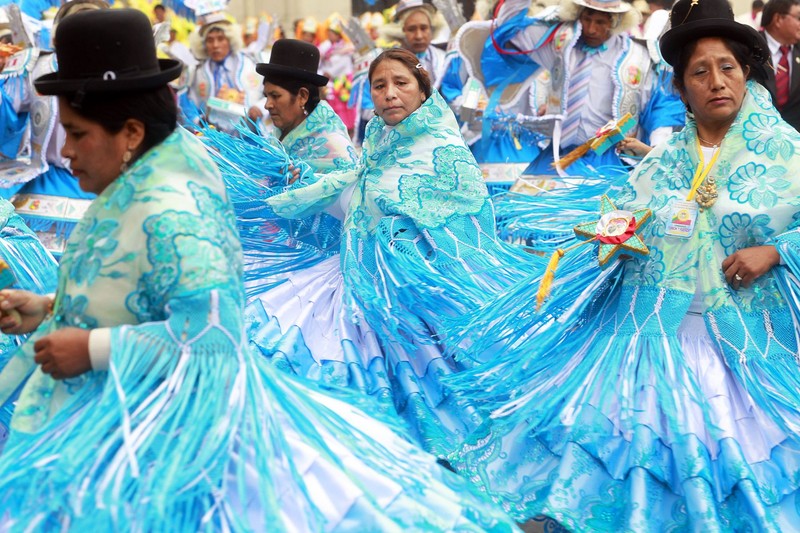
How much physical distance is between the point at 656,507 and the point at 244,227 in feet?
9.84

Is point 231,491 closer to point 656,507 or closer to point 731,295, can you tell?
point 656,507

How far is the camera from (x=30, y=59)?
7898mm

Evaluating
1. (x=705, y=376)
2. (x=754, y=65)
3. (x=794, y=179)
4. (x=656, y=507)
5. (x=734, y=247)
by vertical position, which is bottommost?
(x=656, y=507)

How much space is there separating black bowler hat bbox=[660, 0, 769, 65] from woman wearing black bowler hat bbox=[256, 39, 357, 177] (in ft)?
8.37

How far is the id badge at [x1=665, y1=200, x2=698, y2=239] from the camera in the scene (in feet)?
13.9

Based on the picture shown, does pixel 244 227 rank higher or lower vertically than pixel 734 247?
lower

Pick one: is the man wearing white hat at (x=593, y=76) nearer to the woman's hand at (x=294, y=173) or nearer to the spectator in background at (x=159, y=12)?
the woman's hand at (x=294, y=173)

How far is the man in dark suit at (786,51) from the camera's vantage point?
9.48 metres

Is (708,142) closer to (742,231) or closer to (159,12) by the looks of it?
(742,231)

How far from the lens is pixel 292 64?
22.1 feet

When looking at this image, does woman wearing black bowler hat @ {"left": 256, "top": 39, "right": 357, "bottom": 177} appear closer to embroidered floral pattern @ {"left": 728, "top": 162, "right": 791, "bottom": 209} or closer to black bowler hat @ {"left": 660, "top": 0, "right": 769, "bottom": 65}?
black bowler hat @ {"left": 660, "top": 0, "right": 769, "bottom": 65}

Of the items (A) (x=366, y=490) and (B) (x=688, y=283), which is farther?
(B) (x=688, y=283)

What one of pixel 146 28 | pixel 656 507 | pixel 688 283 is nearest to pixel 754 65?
pixel 688 283

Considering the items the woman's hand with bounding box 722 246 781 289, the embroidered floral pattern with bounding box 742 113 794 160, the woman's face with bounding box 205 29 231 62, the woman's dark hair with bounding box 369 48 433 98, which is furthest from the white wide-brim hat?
the woman's face with bounding box 205 29 231 62
